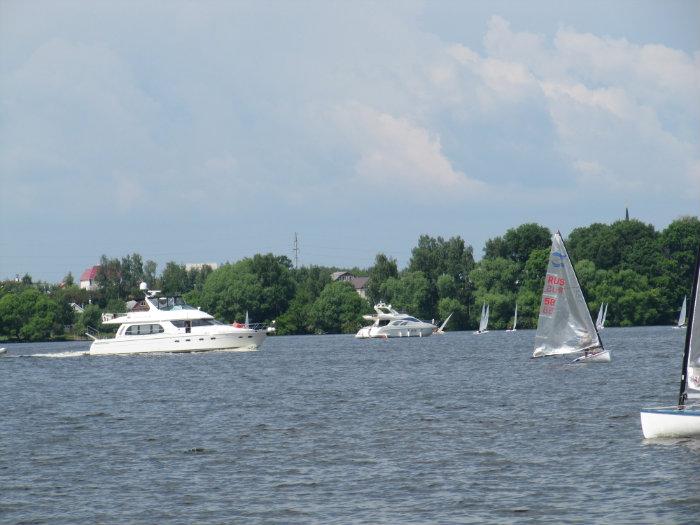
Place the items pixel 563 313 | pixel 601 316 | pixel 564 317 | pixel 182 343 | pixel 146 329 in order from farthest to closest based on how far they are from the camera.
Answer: pixel 601 316 < pixel 146 329 < pixel 182 343 < pixel 564 317 < pixel 563 313

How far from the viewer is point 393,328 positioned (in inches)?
5881

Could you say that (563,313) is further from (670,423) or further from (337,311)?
(337,311)

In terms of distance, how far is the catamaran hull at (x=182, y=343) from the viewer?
92625 mm

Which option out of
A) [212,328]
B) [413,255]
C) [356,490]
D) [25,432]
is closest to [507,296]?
[413,255]

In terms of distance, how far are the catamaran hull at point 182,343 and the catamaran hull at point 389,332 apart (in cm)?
5292

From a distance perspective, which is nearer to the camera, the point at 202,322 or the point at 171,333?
the point at 171,333

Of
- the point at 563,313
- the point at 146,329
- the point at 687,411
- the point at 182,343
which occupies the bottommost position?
the point at 687,411

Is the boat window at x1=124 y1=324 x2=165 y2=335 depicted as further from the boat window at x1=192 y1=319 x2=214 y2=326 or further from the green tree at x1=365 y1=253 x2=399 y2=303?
the green tree at x1=365 y1=253 x2=399 y2=303

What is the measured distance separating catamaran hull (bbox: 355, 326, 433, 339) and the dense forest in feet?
75.3

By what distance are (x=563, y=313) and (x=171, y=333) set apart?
3728cm

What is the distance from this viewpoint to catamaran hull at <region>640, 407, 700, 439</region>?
31750 millimetres

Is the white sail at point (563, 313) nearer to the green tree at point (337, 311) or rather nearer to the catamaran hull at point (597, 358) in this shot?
the catamaran hull at point (597, 358)

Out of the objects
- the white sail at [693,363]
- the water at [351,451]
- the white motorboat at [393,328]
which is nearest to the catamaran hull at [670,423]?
the water at [351,451]

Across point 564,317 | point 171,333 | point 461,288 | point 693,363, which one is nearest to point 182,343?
point 171,333
